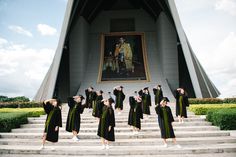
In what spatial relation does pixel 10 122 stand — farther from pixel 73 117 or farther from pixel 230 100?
pixel 230 100

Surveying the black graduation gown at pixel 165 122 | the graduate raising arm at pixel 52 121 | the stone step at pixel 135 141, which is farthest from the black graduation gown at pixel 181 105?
the graduate raising arm at pixel 52 121

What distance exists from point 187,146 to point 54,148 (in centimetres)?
343

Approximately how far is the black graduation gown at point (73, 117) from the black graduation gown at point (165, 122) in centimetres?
241

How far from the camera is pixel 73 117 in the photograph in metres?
8.03

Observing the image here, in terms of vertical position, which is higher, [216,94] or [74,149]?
[216,94]

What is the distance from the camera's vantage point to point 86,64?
21234 millimetres

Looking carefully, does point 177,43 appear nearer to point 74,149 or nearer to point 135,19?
point 135,19

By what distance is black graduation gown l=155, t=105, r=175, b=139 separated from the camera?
7.01 metres

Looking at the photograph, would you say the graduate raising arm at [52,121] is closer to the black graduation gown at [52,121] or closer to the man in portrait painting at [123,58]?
the black graduation gown at [52,121]

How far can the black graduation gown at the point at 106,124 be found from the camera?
698 cm

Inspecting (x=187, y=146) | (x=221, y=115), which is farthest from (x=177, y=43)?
(x=187, y=146)

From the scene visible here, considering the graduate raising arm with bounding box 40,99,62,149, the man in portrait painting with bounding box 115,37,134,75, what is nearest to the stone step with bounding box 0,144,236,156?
the graduate raising arm with bounding box 40,99,62,149

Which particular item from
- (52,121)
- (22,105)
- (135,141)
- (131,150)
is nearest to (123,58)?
(22,105)

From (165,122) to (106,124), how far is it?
156 cm
